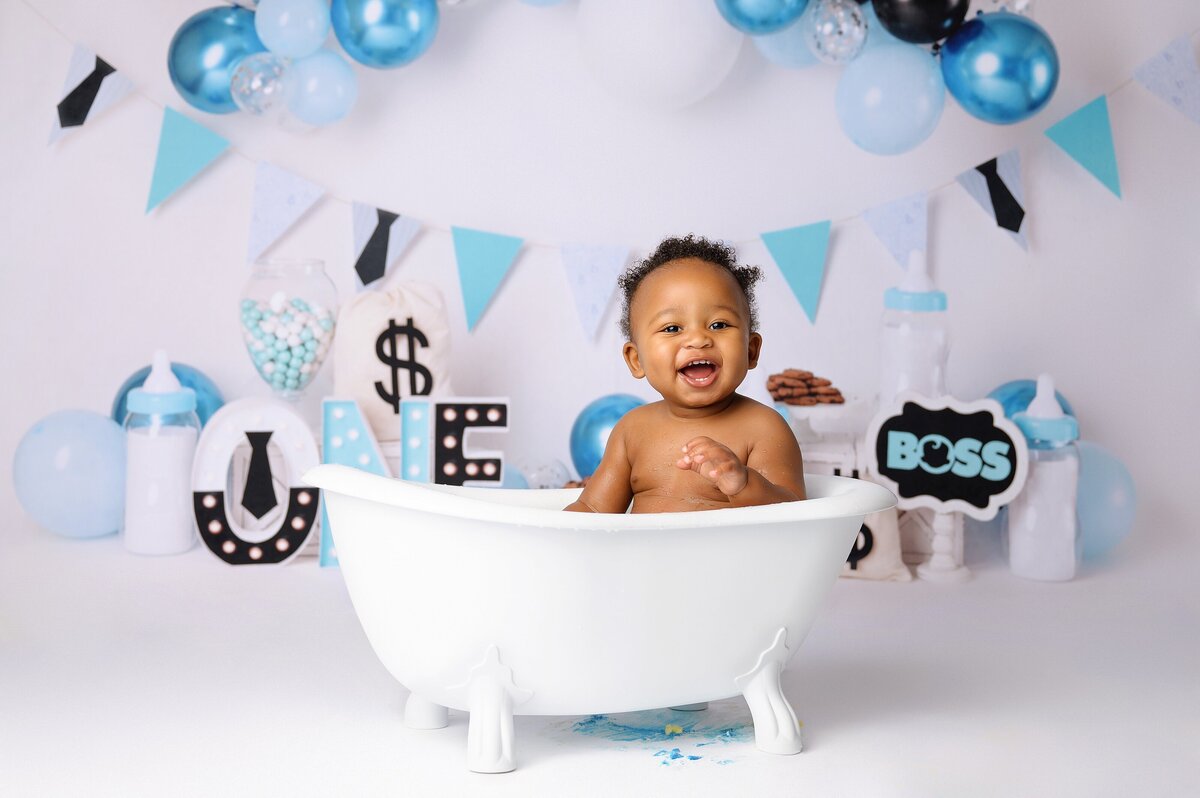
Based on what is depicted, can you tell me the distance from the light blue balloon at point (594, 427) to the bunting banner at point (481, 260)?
373 millimetres

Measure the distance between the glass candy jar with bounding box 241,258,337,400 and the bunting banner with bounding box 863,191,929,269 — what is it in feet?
3.84

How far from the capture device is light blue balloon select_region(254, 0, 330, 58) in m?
2.43

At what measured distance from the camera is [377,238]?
283cm

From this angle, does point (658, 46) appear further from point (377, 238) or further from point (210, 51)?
point (210, 51)

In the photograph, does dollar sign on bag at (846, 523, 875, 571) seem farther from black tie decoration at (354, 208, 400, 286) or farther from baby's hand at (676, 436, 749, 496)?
black tie decoration at (354, 208, 400, 286)

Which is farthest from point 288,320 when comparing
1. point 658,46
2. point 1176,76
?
point 1176,76

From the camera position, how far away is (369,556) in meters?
1.44

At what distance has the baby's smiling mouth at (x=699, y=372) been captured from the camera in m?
1.61

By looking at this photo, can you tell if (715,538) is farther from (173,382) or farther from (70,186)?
(70,186)

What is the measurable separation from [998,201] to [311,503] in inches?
61.8

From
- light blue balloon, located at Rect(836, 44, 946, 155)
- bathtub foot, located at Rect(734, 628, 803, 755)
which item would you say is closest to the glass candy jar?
light blue balloon, located at Rect(836, 44, 946, 155)

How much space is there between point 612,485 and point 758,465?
0.70 feet

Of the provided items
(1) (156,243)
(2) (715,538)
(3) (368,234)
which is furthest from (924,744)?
(1) (156,243)

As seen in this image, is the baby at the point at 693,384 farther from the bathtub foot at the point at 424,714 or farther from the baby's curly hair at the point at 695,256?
the bathtub foot at the point at 424,714
